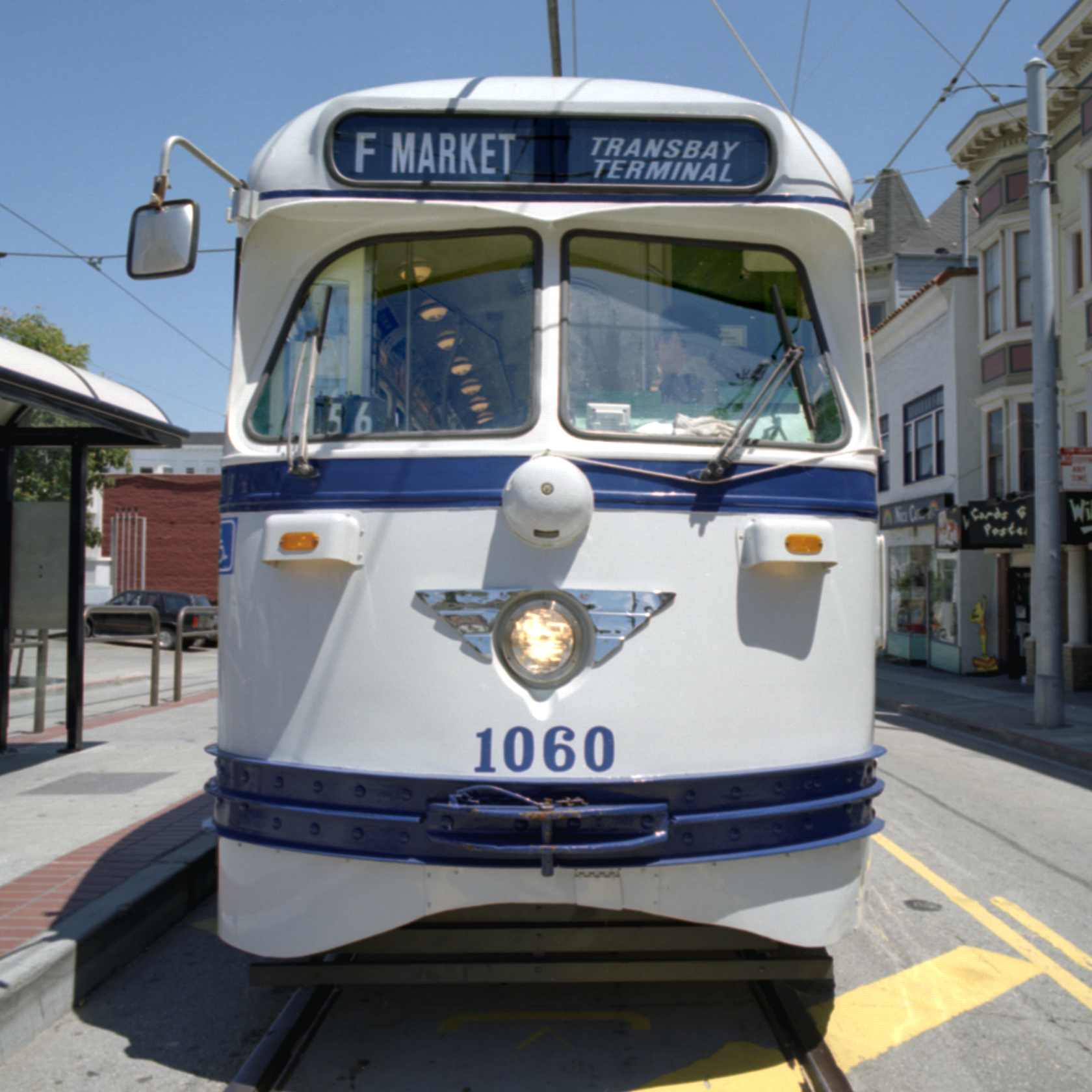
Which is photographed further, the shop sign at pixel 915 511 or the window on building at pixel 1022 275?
the shop sign at pixel 915 511

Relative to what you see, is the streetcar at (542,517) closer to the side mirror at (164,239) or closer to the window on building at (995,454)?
the side mirror at (164,239)

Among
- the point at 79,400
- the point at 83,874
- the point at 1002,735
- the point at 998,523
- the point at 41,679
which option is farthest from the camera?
the point at 998,523

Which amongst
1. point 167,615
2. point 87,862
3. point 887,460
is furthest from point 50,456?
point 887,460

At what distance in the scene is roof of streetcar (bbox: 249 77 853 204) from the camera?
3.55 metres

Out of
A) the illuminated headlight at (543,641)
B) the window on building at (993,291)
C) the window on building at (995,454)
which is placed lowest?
the illuminated headlight at (543,641)

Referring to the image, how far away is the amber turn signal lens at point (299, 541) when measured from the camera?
335 centimetres

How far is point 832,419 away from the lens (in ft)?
12.1

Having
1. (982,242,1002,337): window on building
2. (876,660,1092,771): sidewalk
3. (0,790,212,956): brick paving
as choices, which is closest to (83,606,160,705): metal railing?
(0,790,212,956): brick paving

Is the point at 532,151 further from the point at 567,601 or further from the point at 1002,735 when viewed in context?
the point at 1002,735

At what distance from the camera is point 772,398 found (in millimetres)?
3662

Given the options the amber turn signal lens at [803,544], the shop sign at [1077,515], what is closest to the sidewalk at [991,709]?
the shop sign at [1077,515]

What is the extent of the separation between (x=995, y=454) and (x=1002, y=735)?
10441 millimetres

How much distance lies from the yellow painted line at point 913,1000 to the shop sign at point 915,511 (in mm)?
19099

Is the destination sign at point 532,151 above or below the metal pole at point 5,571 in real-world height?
above
